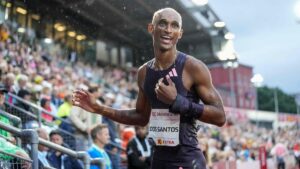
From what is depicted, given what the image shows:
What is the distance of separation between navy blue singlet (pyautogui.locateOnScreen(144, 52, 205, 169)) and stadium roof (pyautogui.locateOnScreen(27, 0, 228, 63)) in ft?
31.6

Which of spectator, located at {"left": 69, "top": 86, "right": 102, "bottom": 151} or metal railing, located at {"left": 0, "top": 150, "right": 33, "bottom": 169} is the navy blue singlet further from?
spectator, located at {"left": 69, "top": 86, "right": 102, "bottom": 151}

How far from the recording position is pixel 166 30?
3.35m

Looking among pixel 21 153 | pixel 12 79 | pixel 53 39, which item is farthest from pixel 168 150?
pixel 53 39

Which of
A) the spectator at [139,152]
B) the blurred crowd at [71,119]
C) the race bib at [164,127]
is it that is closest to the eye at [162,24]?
the race bib at [164,127]

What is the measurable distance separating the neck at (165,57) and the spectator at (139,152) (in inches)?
171

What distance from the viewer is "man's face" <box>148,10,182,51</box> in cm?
336

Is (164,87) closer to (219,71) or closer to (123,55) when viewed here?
(123,55)

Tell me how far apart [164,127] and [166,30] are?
27.3 inches

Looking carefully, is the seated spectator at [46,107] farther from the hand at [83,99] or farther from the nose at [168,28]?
the nose at [168,28]

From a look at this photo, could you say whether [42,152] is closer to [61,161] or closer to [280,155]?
[61,161]

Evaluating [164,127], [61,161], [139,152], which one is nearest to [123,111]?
[164,127]

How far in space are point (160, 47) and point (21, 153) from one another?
1.89 meters

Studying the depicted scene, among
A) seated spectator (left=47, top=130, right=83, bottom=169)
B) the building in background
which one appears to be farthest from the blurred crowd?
the building in background

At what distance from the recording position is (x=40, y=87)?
10000 millimetres
